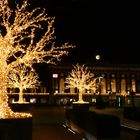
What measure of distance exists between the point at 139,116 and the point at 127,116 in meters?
3.24

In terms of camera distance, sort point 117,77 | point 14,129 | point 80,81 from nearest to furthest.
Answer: point 14,129 → point 80,81 → point 117,77

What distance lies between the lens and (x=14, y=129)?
1698 centimetres

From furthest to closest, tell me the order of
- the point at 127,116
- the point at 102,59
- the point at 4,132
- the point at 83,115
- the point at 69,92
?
the point at 102,59 < the point at 69,92 < the point at 127,116 < the point at 83,115 < the point at 4,132

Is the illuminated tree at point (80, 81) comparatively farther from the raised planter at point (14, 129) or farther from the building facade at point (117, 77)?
the raised planter at point (14, 129)

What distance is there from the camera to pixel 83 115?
27000mm

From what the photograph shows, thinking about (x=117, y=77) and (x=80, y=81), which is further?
(x=117, y=77)

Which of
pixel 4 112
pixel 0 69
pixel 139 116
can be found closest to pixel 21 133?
pixel 4 112

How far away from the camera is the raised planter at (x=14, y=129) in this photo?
16.9m

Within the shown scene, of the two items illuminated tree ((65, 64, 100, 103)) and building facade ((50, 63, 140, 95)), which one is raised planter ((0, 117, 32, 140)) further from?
building facade ((50, 63, 140, 95))

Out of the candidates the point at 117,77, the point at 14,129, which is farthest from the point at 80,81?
the point at 117,77

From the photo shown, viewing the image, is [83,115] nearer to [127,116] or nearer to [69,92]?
[127,116]

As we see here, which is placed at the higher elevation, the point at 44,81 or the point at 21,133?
the point at 44,81

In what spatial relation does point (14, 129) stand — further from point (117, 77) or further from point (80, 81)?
point (117, 77)

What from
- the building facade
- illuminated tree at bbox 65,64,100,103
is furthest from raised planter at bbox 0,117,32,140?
the building facade
